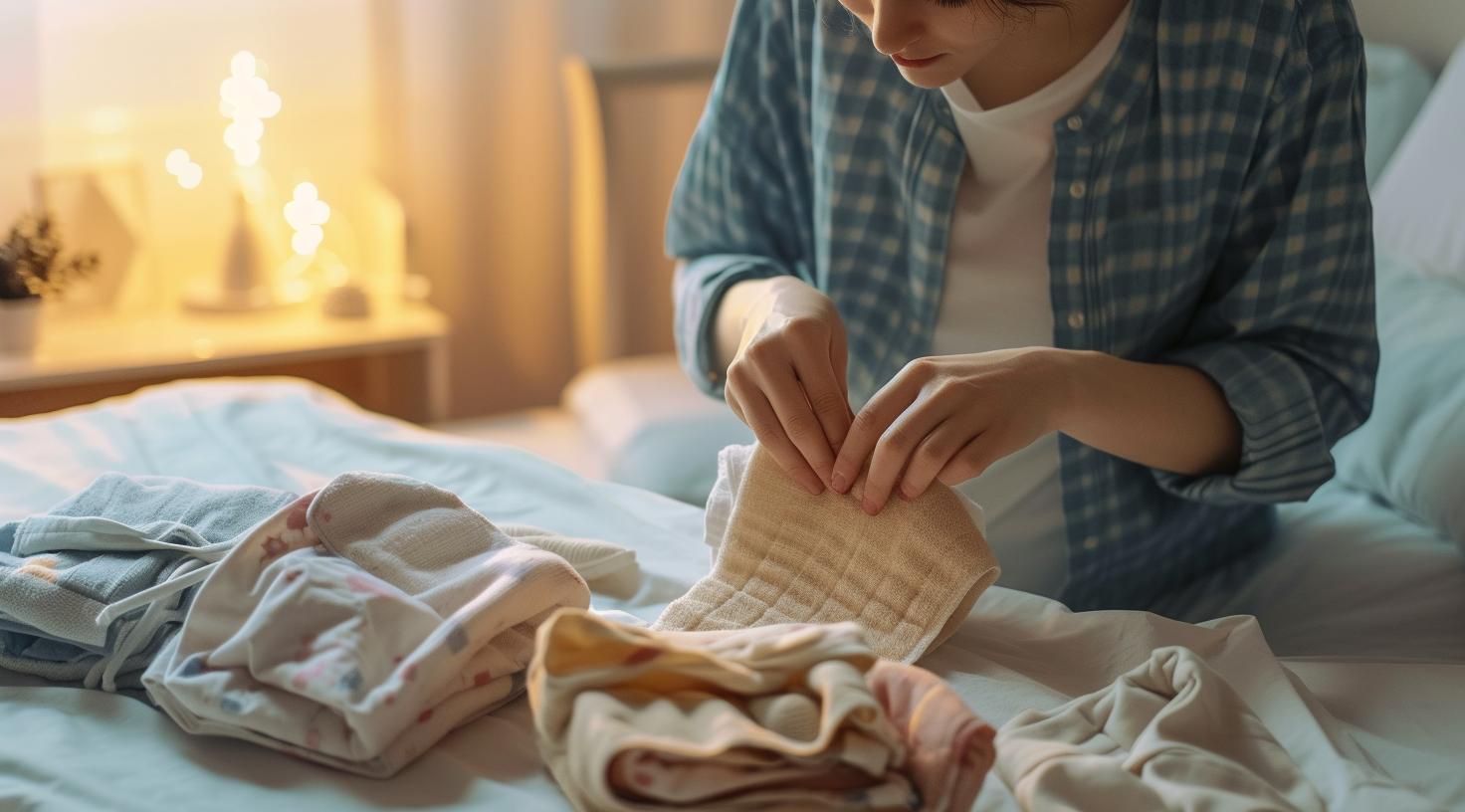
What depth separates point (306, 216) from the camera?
2389mm

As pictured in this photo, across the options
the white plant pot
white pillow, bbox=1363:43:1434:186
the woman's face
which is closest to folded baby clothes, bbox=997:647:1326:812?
the woman's face

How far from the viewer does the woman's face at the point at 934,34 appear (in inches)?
34.9

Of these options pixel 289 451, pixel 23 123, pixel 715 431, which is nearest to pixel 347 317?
pixel 23 123

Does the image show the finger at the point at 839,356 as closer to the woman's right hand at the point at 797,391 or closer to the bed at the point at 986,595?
the woman's right hand at the point at 797,391

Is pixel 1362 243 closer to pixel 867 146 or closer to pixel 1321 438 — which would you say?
pixel 1321 438

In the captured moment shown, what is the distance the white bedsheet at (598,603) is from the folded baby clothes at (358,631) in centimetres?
3

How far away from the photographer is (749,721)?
0.64 meters

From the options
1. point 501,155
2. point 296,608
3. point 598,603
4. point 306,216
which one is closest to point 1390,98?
point 598,603

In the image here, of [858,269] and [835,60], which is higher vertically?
[835,60]

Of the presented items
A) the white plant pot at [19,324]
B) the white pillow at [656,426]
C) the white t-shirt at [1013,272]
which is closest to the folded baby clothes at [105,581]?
the white t-shirt at [1013,272]

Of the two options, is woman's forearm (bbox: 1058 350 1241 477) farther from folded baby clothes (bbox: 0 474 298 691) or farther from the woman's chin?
folded baby clothes (bbox: 0 474 298 691)

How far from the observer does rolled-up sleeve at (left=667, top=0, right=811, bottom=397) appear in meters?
1.28

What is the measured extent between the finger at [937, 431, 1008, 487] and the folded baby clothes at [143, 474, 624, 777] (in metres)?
0.24

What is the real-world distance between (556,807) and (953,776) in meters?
0.21
